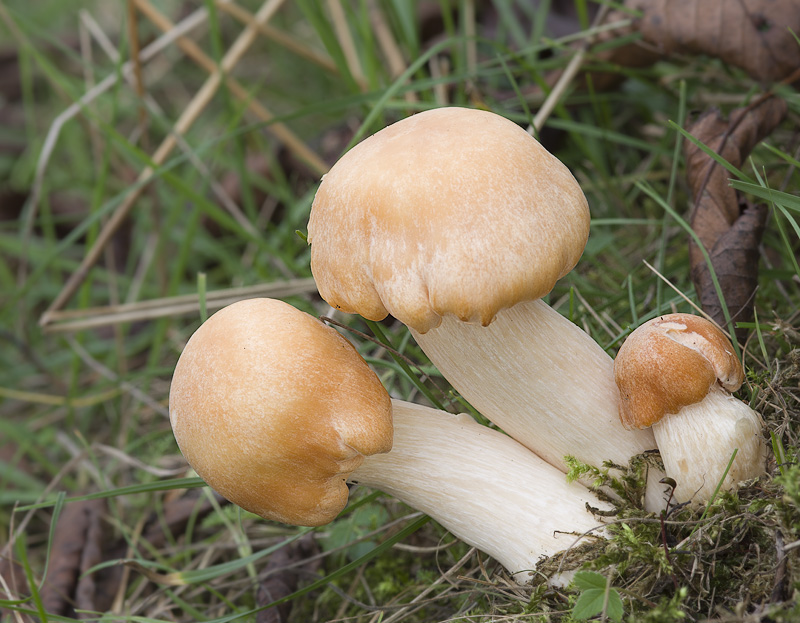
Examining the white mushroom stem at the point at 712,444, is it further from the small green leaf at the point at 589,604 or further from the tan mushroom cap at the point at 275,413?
the tan mushroom cap at the point at 275,413

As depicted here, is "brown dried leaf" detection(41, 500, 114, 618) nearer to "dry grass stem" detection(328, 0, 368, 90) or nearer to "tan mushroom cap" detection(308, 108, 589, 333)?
"tan mushroom cap" detection(308, 108, 589, 333)

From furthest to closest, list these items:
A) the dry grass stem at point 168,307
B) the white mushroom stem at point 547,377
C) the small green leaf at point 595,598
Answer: the dry grass stem at point 168,307 → the white mushroom stem at point 547,377 → the small green leaf at point 595,598

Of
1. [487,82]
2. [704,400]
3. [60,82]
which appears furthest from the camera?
[487,82]

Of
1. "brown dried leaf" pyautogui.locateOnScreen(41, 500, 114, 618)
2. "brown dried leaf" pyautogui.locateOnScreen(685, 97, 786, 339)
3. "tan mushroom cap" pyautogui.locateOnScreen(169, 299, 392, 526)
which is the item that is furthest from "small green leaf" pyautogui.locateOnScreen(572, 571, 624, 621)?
"brown dried leaf" pyautogui.locateOnScreen(41, 500, 114, 618)

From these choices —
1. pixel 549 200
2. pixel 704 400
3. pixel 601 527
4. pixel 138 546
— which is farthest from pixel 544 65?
pixel 138 546

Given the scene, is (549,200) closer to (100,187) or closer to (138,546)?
(138,546)

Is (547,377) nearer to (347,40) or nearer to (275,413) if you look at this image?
(275,413)

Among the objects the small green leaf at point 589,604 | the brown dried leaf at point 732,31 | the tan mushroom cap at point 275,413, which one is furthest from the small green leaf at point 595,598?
the brown dried leaf at point 732,31
